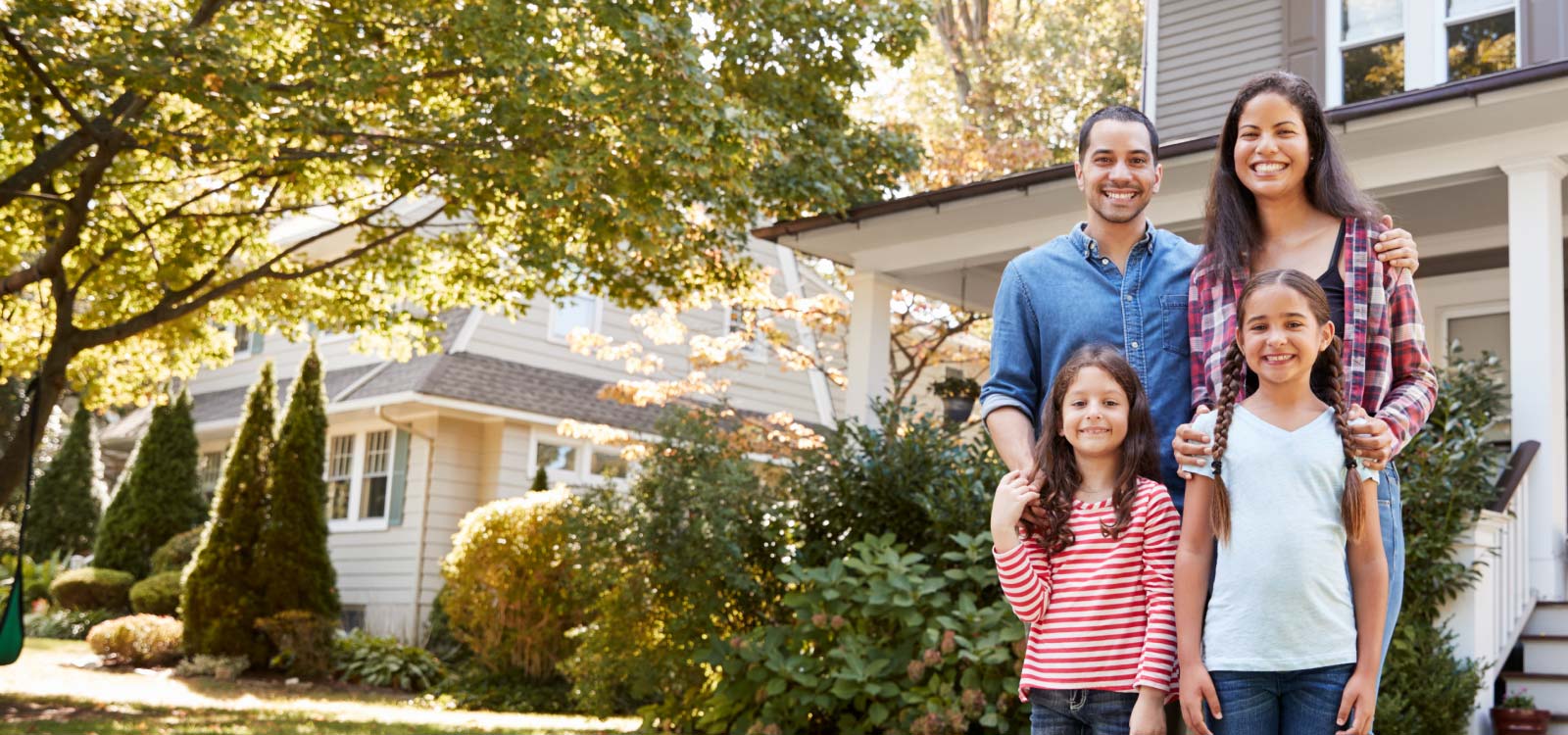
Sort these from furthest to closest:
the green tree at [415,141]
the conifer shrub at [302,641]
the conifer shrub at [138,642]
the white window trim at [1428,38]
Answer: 1. the conifer shrub at [138,642]
2. the conifer shrub at [302,641]
3. the white window trim at [1428,38]
4. the green tree at [415,141]

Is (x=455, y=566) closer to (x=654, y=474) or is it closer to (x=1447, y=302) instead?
(x=654, y=474)

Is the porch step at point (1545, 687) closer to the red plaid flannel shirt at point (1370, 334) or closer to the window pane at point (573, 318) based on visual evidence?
the red plaid flannel shirt at point (1370, 334)

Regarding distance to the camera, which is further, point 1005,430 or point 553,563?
point 553,563

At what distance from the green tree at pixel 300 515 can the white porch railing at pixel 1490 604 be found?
37.4 feet

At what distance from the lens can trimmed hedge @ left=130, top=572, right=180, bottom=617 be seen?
628 inches

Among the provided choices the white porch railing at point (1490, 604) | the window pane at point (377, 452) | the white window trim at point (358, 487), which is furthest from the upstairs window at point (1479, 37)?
the window pane at point (377, 452)

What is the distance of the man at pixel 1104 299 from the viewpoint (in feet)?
7.99

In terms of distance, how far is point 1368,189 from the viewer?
334 inches

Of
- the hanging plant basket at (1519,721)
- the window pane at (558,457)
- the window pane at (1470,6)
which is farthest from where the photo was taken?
the window pane at (558,457)

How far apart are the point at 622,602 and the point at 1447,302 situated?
20.2 ft

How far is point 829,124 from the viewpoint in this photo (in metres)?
11.6

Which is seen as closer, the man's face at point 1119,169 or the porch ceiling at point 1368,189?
the man's face at point 1119,169

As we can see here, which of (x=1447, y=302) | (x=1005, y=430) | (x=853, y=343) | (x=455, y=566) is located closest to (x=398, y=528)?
(x=455, y=566)

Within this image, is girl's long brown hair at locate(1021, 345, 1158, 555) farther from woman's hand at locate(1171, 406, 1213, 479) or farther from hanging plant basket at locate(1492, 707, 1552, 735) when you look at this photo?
hanging plant basket at locate(1492, 707, 1552, 735)
